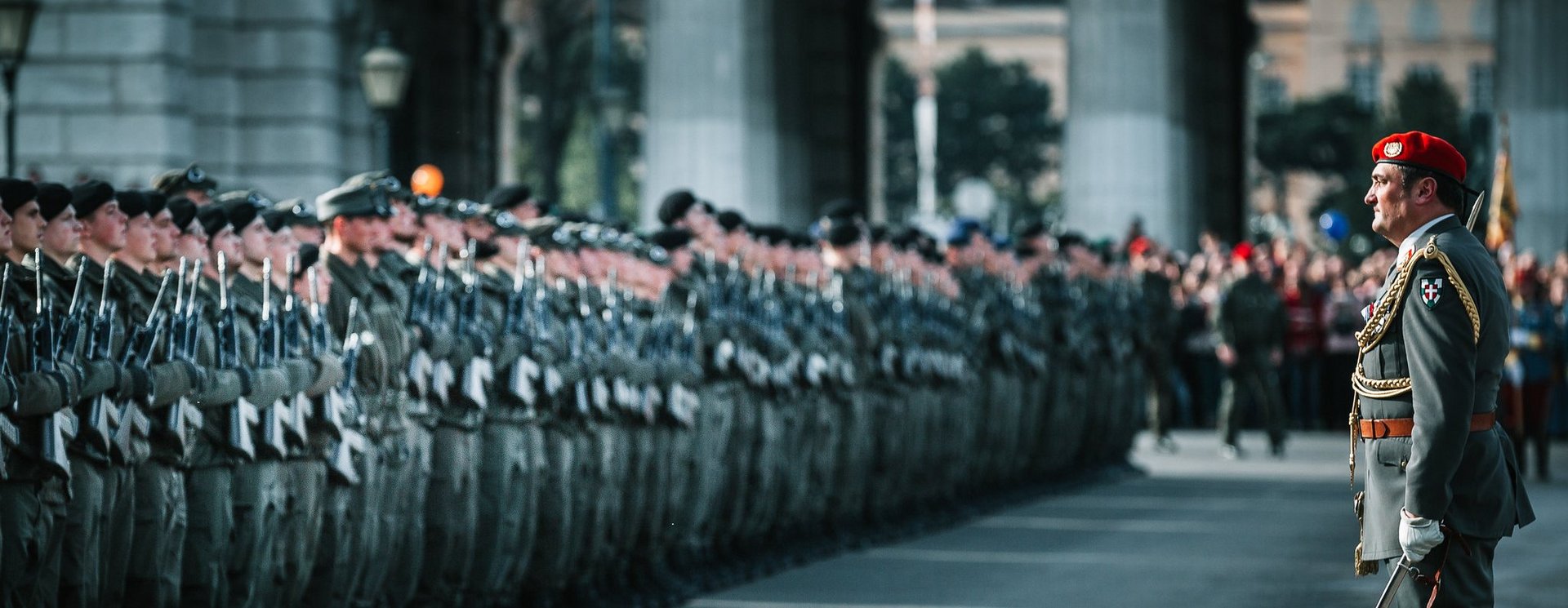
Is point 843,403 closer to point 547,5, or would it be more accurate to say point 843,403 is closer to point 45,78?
point 45,78

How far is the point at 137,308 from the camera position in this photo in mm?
9547

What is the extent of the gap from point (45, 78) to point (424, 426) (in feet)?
42.1

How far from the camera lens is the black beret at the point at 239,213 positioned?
1051cm

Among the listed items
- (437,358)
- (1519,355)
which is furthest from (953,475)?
(437,358)

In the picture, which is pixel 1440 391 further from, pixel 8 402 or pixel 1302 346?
pixel 1302 346

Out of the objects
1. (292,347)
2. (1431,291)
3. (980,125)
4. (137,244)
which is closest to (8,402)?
(137,244)

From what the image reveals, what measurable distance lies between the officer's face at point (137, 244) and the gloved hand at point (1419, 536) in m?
4.49

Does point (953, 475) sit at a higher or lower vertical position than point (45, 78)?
lower

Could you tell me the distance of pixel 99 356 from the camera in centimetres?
905

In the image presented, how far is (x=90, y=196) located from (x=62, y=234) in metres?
0.35

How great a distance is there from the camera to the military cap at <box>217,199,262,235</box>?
34.5ft

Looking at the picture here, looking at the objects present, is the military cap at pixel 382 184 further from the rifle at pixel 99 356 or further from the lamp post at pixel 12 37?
the lamp post at pixel 12 37

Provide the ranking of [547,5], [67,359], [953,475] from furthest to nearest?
[547,5], [953,475], [67,359]

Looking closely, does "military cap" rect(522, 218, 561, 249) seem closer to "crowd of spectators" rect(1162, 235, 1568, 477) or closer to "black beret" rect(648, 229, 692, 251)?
"black beret" rect(648, 229, 692, 251)
